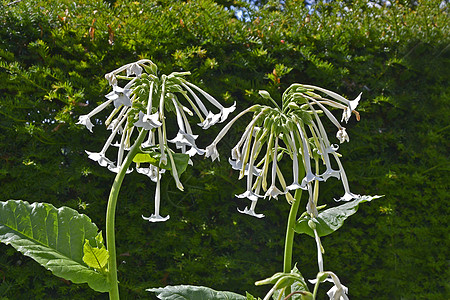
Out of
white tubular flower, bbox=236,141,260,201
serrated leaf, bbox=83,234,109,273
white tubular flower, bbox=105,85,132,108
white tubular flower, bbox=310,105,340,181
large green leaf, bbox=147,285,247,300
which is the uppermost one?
white tubular flower, bbox=105,85,132,108

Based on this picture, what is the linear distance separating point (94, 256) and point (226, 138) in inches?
79.6

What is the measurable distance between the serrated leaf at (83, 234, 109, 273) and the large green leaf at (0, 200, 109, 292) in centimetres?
5

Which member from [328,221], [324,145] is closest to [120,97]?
[324,145]

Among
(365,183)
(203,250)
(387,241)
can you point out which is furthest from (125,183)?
(387,241)

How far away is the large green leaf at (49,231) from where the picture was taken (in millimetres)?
1367

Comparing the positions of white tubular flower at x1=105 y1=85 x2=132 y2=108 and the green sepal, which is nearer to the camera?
white tubular flower at x1=105 y1=85 x2=132 y2=108

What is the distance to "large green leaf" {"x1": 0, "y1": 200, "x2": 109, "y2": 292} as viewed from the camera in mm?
1367

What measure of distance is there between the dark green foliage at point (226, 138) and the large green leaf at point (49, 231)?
4.88 ft

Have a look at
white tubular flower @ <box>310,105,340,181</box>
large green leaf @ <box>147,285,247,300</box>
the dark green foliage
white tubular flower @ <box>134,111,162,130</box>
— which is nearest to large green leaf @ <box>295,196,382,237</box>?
white tubular flower @ <box>310,105,340,181</box>

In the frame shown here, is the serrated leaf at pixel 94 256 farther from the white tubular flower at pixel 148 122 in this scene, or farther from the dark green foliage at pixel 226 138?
the dark green foliage at pixel 226 138

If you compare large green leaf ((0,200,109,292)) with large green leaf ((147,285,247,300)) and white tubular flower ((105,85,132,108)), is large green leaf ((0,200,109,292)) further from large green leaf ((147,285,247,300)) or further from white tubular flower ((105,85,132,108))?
white tubular flower ((105,85,132,108))

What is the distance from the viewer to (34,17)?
3055 mm

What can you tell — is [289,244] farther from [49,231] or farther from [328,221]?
[49,231]

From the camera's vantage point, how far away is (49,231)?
4.69ft
